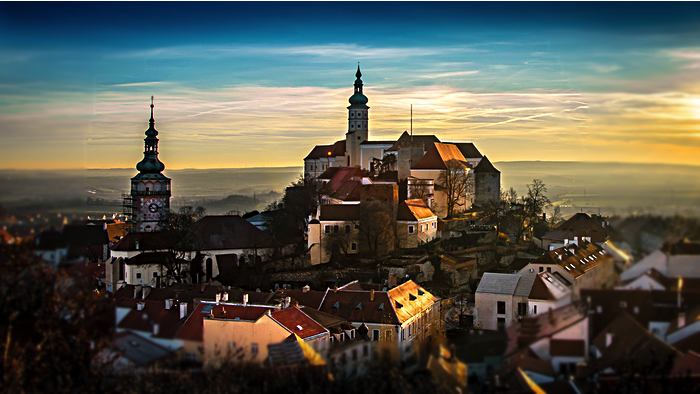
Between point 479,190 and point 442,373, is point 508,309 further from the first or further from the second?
point 479,190

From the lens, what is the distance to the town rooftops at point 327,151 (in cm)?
7956

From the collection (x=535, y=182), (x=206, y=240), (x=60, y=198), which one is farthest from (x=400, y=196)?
(x=60, y=198)

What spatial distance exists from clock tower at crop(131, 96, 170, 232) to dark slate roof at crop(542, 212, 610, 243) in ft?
106

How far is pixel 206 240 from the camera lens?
1927 inches

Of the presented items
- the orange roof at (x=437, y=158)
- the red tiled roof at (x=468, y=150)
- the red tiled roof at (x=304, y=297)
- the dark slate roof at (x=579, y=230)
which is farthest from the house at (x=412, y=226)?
the red tiled roof at (x=468, y=150)

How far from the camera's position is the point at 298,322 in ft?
75.5

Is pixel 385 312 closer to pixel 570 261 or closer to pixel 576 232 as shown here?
pixel 570 261

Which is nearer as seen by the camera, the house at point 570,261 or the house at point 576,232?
the house at point 570,261

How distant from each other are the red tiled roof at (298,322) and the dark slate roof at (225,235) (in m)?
24.6

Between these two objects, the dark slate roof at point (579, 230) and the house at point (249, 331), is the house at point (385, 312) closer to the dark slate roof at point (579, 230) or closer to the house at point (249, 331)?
the house at point (249, 331)

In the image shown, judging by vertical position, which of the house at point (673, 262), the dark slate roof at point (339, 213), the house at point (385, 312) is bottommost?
the house at point (385, 312)

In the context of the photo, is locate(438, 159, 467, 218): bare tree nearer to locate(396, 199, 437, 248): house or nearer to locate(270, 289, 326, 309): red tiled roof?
locate(396, 199, 437, 248): house

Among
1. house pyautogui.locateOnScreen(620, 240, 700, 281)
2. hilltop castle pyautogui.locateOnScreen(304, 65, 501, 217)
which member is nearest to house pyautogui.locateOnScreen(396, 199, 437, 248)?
hilltop castle pyautogui.locateOnScreen(304, 65, 501, 217)

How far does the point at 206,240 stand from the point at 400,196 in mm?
14319
